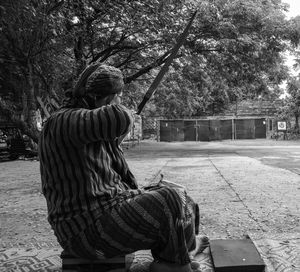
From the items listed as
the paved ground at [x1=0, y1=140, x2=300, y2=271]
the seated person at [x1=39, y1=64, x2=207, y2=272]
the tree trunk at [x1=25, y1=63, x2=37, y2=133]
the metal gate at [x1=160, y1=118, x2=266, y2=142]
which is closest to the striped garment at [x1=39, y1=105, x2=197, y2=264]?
the seated person at [x1=39, y1=64, x2=207, y2=272]

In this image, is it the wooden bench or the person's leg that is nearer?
the person's leg

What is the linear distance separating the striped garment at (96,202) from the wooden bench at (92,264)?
0.10m

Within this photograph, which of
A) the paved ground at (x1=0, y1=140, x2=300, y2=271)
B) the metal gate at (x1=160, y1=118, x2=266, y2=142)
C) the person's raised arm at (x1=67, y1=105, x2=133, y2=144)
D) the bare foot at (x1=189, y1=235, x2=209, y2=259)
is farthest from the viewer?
the metal gate at (x1=160, y1=118, x2=266, y2=142)

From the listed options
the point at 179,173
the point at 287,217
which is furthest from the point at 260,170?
the point at 287,217

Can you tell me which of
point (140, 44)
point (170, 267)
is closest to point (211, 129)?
point (140, 44)

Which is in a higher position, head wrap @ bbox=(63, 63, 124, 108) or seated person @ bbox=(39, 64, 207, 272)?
head wrap @ bbox=(63, 63, 124, 108)

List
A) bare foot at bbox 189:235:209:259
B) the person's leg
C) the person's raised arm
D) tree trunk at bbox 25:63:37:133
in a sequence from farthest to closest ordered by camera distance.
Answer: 1. tree trunk at bbox 25:63:37:133
2. bare foot at bbox 189:235:209:259
3. the person's leg
4. the person's raised arm

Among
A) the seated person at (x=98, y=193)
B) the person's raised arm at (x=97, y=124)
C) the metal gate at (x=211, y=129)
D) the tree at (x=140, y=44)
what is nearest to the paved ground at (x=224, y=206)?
the seated person at (x=98, y=193)

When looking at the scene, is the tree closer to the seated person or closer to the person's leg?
the seated person

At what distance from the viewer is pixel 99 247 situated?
7.91 feet

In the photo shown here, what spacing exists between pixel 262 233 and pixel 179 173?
5162mm

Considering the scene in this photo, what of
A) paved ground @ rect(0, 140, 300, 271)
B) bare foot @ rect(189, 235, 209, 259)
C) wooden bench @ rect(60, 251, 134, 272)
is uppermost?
wooden bench @ rect(60, 251, 134, 272)

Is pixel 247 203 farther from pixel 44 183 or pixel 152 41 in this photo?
pixel 152 41

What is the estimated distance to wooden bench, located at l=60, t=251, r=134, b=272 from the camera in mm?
2527
